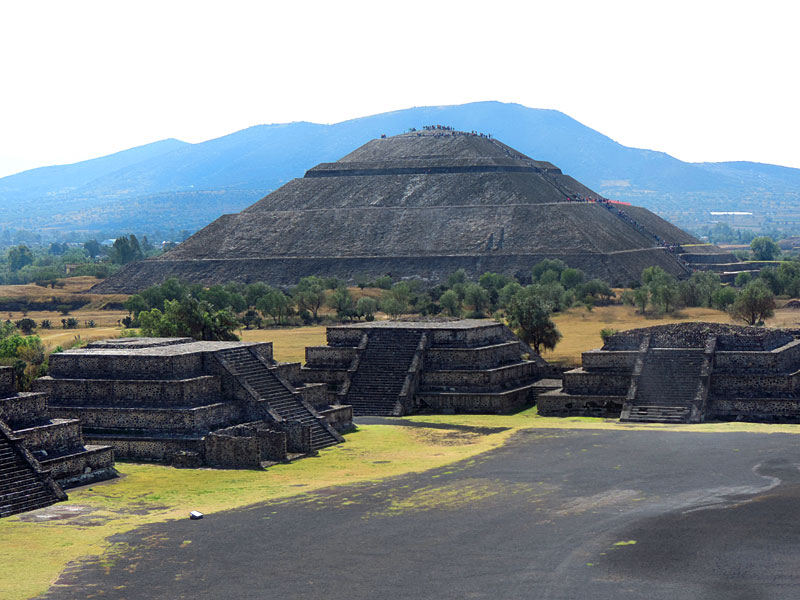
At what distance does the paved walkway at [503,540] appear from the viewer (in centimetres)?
2502

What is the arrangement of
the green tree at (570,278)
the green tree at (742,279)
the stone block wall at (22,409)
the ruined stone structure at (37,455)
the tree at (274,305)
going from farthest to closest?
the green tree at (742,279) → the green tree at (570,278) → the tree at (274,305) → the stone block wall at (22,409) → the ruined stone structure at (37,455)

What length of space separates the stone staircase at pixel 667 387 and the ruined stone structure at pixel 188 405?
1334 centimetres

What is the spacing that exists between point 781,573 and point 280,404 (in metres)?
24.0

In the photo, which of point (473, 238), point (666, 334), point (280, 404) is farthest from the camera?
point (473, 238)

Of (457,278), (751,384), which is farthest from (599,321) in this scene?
(751,384)

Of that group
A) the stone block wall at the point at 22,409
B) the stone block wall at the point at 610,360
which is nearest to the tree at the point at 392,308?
the stone block wall at the point at 610,360

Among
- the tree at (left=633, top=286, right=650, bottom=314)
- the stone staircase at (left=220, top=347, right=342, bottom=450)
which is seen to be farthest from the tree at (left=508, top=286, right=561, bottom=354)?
the tree at (left=633, top=286, right=650, bottom=314)

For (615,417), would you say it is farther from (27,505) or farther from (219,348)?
(27,505)

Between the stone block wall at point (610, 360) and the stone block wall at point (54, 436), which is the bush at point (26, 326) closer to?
the stone block wall at point (610, 360)

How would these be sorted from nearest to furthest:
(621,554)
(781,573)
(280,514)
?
(781,573), (621,554), (280,514)

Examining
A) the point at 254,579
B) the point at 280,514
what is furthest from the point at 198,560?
the point at 280,514

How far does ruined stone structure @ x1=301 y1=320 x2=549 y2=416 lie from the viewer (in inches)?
2143

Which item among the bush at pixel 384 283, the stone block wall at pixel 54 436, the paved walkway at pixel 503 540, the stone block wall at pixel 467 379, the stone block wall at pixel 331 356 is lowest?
the paved walkway at pixel 503 540

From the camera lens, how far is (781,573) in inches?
995
